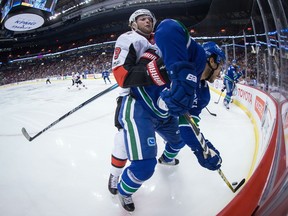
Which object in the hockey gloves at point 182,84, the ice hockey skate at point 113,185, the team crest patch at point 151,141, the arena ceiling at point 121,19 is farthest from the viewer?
the arena ceiling at point 121,19

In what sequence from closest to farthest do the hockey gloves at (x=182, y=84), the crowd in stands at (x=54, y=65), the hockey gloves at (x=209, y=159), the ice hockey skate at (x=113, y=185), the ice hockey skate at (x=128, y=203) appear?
the hockey gloves at (x=182, y=84)
the hockey gloves at (x=209, y=159)
the ice hockey skate at (x=128, y=203)
the ice hockey skate at (x=113, y=185)
the crowd in stands at (x=54, y=65)

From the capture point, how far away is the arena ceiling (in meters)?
17.4

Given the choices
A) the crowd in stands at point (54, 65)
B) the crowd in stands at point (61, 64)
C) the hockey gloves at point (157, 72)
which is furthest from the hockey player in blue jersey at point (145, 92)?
the crowd in stands at point (54, 65)

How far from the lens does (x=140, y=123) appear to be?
1.57 meters

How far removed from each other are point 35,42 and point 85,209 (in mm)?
41830

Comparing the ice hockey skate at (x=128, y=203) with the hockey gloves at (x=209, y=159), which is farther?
the ice hockey skate at (x=128, y=203)

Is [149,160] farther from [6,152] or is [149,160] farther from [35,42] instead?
[35,42]

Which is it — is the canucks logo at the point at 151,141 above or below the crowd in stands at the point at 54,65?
above

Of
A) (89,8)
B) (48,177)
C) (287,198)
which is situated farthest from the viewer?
(89,8)

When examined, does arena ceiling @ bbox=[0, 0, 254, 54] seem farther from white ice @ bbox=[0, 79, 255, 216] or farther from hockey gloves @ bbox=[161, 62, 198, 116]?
hockey gloves @ bbox=[161, 62, 198, 116]

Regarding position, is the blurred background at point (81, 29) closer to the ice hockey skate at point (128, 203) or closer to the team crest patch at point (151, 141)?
the team crest patch at point (151, 141)

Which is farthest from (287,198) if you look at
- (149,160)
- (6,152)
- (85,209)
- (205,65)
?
(6,152)

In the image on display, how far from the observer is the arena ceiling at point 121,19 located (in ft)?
57.2

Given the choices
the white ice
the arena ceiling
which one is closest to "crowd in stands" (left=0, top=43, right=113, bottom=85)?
the arena ceiling
